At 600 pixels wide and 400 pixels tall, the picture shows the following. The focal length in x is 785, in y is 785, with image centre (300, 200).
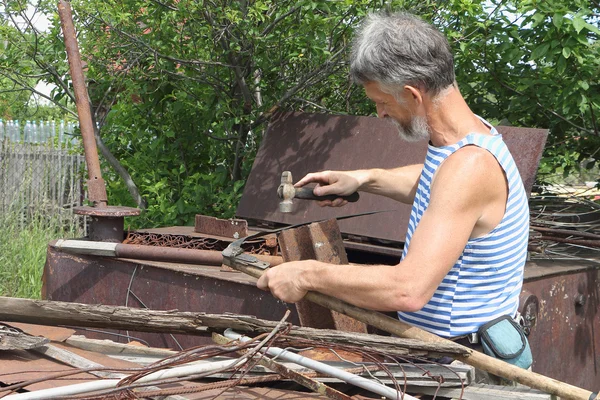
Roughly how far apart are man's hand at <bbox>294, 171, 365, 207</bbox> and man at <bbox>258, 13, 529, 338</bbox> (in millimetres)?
598

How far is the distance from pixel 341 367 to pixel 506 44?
148 inches

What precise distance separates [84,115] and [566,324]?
114 inches

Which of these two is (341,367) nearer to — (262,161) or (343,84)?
(262,161)

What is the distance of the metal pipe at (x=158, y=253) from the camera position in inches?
146

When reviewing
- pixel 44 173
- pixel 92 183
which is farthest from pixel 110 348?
pixel 44 173

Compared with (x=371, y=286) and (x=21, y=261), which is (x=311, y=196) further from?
(x=21, y=261)

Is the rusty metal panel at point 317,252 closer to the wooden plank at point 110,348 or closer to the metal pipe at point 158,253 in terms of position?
the metal pipe at point 158,253

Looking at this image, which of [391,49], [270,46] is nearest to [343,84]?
[270,46]

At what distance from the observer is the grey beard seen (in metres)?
2.72

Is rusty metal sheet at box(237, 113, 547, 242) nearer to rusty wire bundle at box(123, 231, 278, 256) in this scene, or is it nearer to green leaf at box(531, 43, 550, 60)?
rusty wire bundle at box(123, 231, 278, 256)

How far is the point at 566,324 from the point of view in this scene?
12.6 ft

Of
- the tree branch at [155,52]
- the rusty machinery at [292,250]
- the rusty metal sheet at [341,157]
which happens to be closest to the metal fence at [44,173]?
the tree branch at [155,52]

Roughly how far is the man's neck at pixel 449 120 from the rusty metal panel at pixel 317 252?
2.60ft

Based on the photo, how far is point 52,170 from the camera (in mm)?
10188
